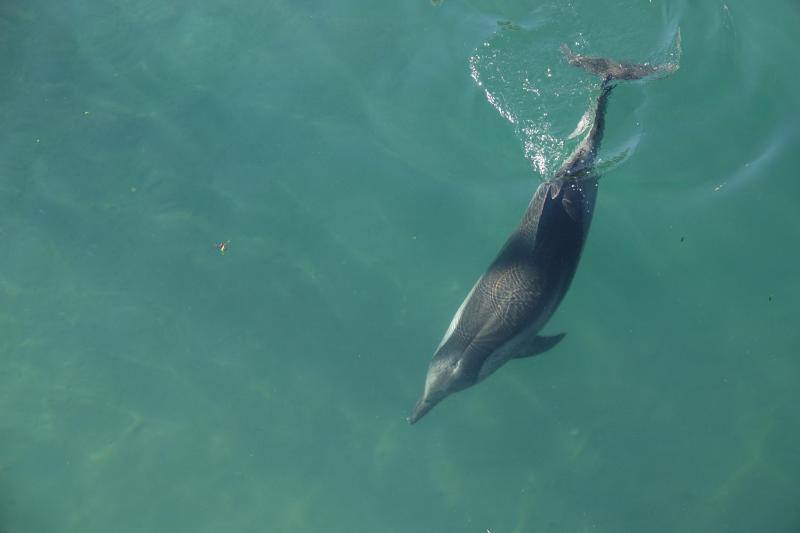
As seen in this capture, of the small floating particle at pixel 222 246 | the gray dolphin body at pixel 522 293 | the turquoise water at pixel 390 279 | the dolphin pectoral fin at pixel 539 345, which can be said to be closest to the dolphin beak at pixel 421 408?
the gray dolphin body at pixel 522 293

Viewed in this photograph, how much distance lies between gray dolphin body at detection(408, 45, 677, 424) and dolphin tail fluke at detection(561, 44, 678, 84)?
4.81 ft

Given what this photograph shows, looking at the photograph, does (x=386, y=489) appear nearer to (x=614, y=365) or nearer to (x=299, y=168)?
(x=614, y=365)

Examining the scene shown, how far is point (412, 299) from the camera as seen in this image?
25.7ft

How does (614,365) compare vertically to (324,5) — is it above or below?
below

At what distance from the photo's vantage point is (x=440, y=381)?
676 centimetres

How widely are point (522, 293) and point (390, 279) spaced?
2149 mm

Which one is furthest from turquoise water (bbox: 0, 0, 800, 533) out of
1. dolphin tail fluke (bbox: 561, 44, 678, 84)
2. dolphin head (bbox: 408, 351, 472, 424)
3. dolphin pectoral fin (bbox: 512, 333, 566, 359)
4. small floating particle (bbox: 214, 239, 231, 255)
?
dolphin pectoral fin (bbox: 512, 333, 566, 359)

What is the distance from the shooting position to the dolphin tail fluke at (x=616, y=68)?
7.71 meters

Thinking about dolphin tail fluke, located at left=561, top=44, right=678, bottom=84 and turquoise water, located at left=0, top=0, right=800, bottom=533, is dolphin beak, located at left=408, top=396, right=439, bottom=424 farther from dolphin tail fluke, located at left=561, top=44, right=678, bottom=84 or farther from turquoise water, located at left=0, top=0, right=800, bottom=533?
dolphin tail fluke, located at left=561, top=44, right=678, bottom=84

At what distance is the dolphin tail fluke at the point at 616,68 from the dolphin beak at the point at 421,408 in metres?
4.73

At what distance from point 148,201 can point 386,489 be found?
5.24 metres

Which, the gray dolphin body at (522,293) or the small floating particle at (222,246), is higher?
the gray dolphin body at (522,293)

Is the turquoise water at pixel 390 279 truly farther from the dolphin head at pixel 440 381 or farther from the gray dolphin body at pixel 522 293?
the gray dolphin body at pixel 522 293

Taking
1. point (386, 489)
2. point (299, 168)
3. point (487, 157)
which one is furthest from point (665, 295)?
point (299, 168)
